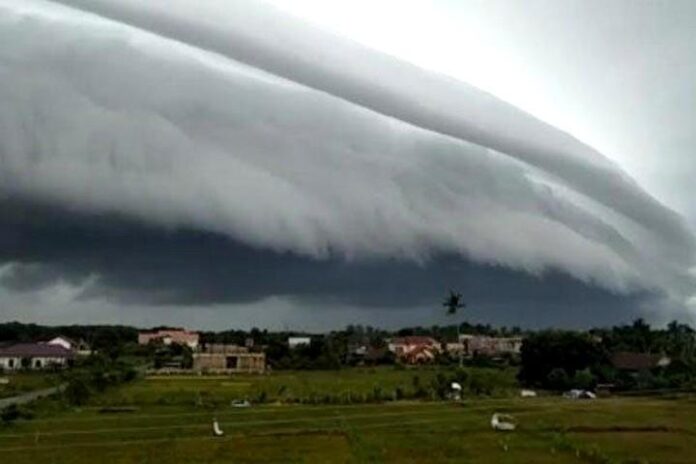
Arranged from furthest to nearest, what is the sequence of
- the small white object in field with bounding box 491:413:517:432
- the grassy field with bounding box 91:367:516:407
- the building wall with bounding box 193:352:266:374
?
the building wall with bounding box 193:352:266:374, the grassy field with bounding box 91:367:516:407, the small white object in field with bounding box 491:413:517:432

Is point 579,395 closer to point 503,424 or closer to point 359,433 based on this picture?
point 503,424

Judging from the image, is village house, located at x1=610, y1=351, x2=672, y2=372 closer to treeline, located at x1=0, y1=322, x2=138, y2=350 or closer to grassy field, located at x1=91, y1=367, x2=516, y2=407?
grassy field, located at x1=91, y1=367, x2=516, y2=407

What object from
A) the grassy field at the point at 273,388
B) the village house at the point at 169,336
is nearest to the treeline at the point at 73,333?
the village house at the point at 169,336

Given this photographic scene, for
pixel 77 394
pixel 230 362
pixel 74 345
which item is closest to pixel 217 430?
pixel 77 394

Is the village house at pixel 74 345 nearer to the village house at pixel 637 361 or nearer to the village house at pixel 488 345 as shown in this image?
the village house at pixel 488 345

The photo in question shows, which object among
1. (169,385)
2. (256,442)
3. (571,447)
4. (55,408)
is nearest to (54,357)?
(169,385)

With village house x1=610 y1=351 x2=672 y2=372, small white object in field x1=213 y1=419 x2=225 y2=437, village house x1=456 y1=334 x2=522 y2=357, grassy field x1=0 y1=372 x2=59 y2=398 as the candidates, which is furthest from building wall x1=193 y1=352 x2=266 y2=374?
small white object in field x1=213 y1=419 x2=225 y2=437

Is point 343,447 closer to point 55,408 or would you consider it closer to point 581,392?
point 55,408
